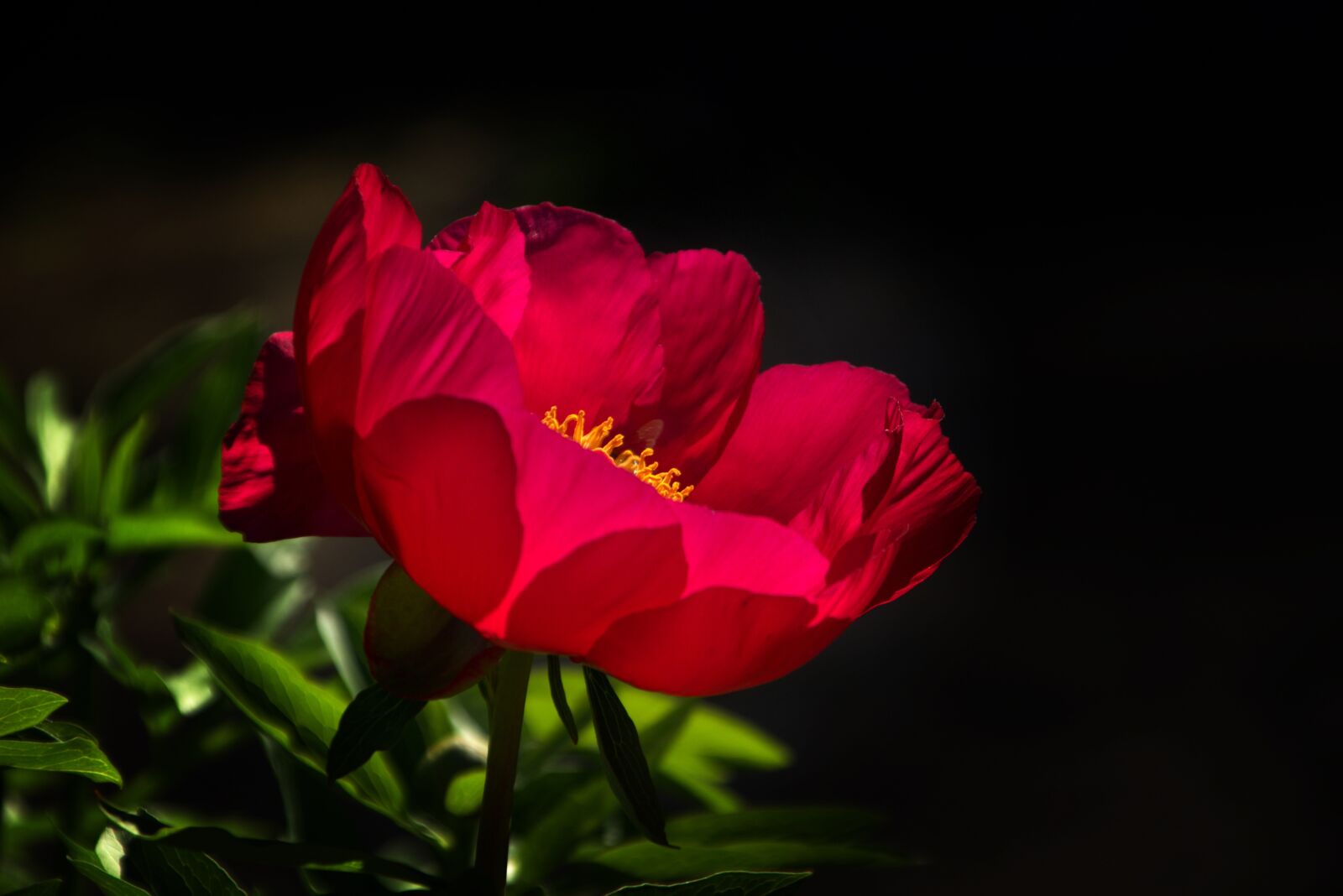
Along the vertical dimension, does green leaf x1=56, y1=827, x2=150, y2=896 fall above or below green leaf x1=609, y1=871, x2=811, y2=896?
below

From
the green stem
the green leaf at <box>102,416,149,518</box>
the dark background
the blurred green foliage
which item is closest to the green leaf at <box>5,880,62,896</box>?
the blurred green foliage

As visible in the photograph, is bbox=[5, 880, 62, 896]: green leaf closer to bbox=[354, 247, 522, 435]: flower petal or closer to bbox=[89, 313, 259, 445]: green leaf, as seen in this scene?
bbox=[354, 247, 522, 435]: flower petal

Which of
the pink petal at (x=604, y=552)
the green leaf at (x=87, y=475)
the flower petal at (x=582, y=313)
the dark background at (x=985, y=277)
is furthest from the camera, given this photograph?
the dark background at (x=985, y=277)

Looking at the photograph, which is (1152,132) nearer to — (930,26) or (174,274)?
(930,26)

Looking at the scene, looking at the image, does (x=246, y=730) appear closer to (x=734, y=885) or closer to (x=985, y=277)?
(x=734, y=885)

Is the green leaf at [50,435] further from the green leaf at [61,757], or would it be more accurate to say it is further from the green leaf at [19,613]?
the green leaf at [61,757]

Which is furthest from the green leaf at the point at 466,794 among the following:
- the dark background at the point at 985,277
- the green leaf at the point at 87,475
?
the dark background at the point at 985,277

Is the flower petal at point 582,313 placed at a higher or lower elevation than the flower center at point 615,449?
higher
